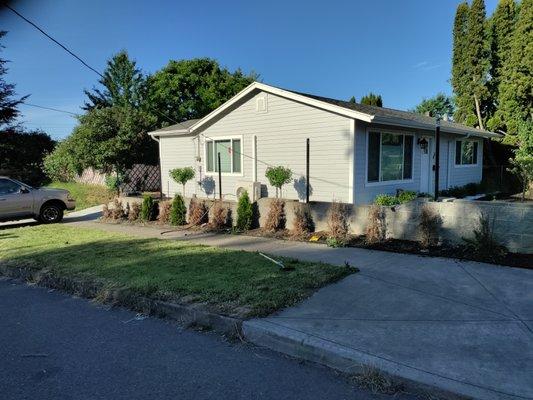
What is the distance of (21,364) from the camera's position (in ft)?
12.6

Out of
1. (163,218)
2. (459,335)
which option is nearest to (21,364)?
(459,335)

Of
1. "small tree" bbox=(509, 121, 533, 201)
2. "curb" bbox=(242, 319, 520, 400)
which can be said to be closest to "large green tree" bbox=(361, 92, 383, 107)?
"small tree" bbox=(509, 121, 533, 201)

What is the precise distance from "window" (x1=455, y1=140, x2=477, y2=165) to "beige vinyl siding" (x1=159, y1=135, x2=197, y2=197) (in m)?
11.0

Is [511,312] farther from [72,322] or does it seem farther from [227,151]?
[227,151]

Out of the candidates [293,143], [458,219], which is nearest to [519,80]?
[293,143]

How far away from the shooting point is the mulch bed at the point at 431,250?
21.7 ft

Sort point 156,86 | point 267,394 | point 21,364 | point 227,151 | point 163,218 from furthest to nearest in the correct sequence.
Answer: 1. point 156,86
2. point 227,151
3. point 163,218
4. point 21,364
5. point 267,394

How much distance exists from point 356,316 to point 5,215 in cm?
1275

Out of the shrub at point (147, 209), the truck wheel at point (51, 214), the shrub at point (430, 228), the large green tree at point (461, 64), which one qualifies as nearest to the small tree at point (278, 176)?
the shrub at point (147, 209)

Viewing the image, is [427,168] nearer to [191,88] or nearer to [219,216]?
[219,216]

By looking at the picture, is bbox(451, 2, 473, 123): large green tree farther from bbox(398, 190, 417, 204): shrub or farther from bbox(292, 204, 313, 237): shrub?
bbox(292, 204, 313, 237): shrub

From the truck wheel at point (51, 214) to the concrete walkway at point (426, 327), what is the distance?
1177cm

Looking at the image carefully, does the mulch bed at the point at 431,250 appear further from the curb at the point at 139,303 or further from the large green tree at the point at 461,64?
the large green tree at the point at 461,64

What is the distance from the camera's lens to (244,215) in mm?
10742
